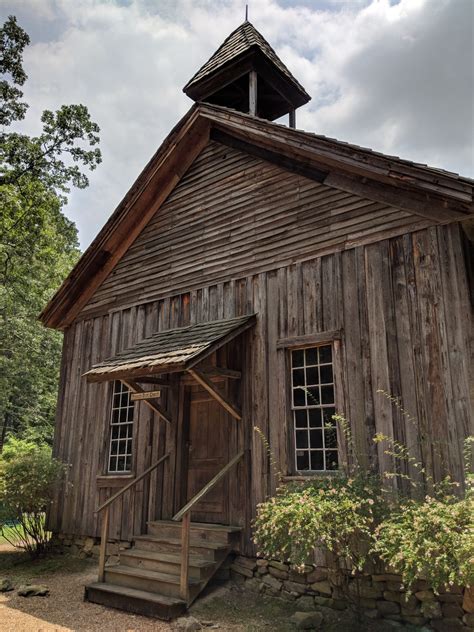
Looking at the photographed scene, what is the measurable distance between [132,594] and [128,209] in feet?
22.7

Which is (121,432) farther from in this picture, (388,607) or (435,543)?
(435,543)

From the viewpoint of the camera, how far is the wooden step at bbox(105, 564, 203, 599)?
633cm

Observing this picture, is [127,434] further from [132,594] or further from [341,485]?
[341,485]

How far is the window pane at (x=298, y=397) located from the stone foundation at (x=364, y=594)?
2109 mm

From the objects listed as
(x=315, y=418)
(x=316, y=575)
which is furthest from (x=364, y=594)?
(x=315, y=418)

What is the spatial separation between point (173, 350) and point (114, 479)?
3.31 metres

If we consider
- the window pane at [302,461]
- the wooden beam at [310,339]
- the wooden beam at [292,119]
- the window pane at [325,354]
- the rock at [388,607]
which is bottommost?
the rock at [388,607]

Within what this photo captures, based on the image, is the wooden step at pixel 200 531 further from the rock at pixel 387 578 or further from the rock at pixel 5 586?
the rock at pixel 5 586

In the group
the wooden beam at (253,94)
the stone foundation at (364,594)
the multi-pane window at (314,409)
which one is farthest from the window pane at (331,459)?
the wooden beam at (253,94)

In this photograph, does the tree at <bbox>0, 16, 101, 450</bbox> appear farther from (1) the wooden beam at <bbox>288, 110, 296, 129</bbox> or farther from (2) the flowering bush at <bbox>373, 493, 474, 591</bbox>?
(2) the flowering bush at <bbox>373, 493, 474, 591</bbox>

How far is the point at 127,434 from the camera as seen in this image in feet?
31.3

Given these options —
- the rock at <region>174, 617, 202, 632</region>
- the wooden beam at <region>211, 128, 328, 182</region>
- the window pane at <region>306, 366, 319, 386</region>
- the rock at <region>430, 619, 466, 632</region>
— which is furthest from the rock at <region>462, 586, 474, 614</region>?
the wooden beam at <region>211, 128, 328, 182</region>

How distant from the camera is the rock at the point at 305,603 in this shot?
20.1 feet

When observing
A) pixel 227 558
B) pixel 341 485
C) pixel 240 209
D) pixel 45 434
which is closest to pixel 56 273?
pixel 45 434
